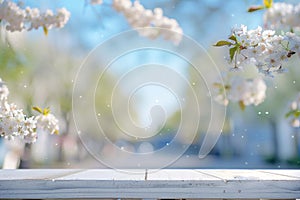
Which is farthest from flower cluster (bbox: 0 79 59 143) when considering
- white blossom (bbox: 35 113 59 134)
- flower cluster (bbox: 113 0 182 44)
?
flower cluster (bbox: 113 0 182 44)

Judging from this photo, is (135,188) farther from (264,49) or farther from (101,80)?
(101,80)

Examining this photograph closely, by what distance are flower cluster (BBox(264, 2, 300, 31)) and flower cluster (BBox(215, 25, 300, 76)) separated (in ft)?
0.79

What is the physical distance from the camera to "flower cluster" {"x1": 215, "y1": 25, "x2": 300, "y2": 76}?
0.96 metres

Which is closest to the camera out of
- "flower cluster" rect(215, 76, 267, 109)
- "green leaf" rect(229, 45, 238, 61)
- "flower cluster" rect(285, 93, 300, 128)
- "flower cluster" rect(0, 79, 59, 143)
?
"flower cluster" rect(215, 76, 267, 109)

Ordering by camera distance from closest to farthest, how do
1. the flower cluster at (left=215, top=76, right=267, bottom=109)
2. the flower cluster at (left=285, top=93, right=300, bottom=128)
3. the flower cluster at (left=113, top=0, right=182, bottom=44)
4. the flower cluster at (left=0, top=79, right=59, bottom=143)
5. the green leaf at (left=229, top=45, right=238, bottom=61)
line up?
the flower cluster at (left=215, top=76, right=267, bottom=109), the flower cluster at (left=285, top=93, right=300, bottom=128), the green leaf at (left=229, top=45, right=238, bottom=61), the flower cluster at (left=0, top=79, right=59, bottom=143), the flower cluster at (left=113, top=0, right=182, bottom=44)

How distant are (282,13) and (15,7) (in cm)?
88

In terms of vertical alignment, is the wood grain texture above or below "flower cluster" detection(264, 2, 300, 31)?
below

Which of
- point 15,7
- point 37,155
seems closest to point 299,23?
point 15,7

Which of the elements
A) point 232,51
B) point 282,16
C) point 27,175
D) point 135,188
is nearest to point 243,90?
point 282,16

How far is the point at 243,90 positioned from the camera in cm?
63

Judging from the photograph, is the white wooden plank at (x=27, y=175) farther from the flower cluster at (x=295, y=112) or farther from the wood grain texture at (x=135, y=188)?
the flower cluster at (x=295, y=112)

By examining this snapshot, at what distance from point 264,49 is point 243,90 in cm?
39

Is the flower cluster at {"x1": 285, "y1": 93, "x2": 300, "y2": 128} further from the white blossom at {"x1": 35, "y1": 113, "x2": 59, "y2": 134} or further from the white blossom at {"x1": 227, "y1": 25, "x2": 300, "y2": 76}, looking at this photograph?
the white blossom at {"x1": 35, "y1": 113, "x2": 59, "y2": 134}

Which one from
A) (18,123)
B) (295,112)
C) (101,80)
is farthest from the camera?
(101,80)
